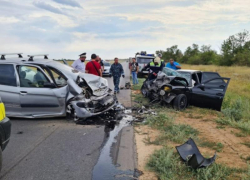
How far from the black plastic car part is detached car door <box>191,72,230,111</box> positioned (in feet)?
12.4

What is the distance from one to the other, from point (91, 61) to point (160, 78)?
2.76 metres

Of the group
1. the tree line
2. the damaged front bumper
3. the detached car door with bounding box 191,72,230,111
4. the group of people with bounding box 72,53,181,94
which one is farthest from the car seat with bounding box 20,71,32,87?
the tree line

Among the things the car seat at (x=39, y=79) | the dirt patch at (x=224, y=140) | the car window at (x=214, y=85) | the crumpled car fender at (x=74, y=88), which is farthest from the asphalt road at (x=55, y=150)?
the car window at (x=214, y=85)

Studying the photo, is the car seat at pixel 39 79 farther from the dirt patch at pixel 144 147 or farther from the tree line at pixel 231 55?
the tree line at pixel 231 55

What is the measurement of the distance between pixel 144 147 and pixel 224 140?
73.4 inches

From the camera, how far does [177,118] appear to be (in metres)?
7.24

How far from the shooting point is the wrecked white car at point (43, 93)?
655 centimetres

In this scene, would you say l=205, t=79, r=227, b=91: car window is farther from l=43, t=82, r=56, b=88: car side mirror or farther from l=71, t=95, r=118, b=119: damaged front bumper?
l=43, t=82, r=56, b=88: car side mirror

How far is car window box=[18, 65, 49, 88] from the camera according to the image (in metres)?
6.71

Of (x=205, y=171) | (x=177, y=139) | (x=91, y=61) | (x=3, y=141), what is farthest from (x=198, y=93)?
(x=3, y=141)

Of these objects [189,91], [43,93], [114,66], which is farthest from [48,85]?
[114,66]

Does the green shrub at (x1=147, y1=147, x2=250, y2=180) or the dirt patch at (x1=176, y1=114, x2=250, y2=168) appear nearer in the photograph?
the green shrub at (x1=147, y1=147, x2=250, y2=180)

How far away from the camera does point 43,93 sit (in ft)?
21.6

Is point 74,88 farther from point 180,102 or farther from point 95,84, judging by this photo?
point 180,102
